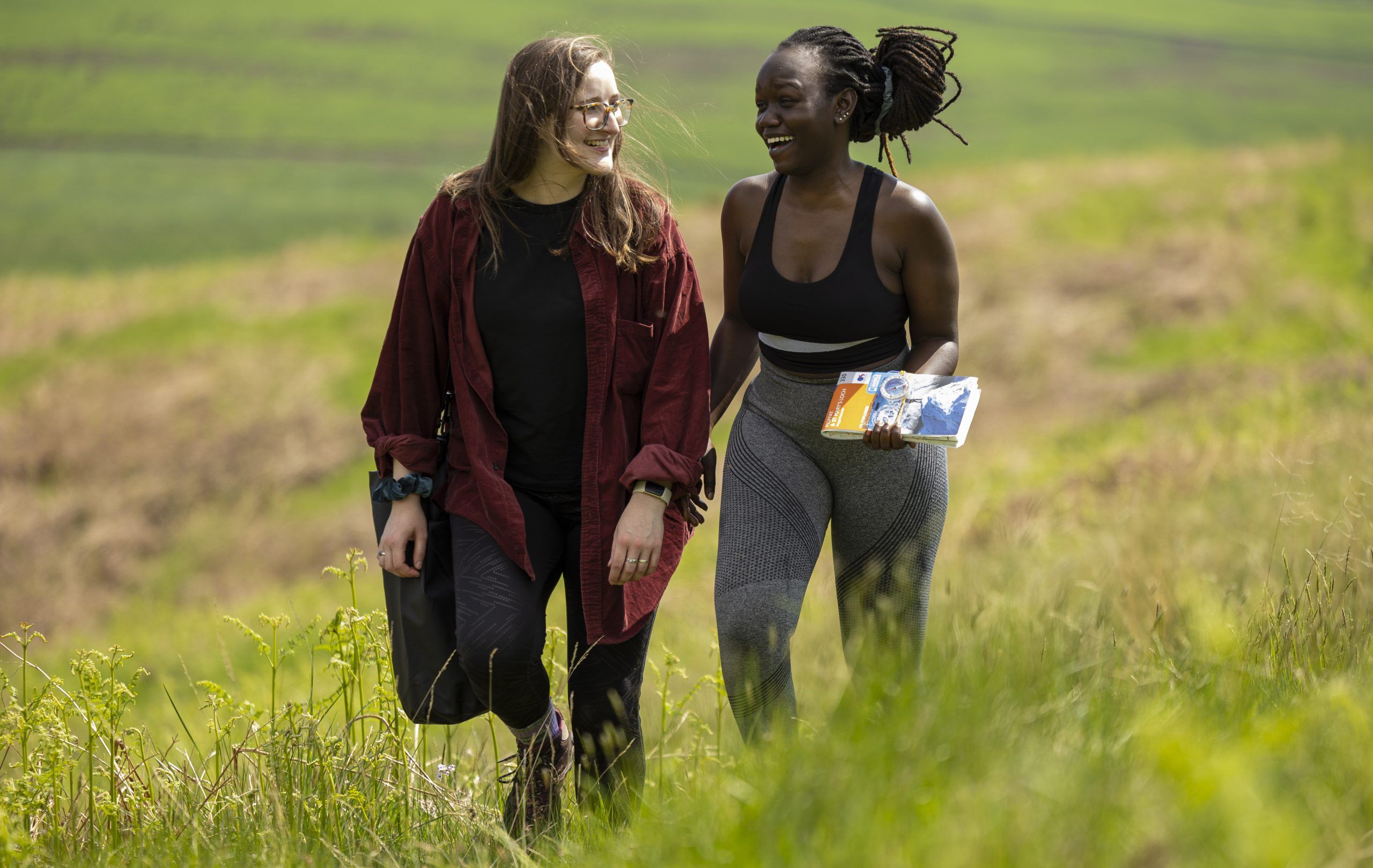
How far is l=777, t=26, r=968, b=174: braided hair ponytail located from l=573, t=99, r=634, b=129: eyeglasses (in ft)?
1.44

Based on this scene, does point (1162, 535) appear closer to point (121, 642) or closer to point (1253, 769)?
point (1253, 769)

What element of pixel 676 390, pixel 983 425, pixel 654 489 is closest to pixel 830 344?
pixel 676 390

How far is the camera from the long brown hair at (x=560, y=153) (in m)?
2.96

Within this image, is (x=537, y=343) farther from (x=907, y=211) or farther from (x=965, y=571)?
(x=965, y=571)

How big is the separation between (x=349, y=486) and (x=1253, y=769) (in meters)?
13.9

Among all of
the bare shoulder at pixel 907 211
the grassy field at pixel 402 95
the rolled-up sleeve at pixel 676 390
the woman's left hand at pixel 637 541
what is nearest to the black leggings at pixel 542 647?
the woman's left hand at pixel 637 541

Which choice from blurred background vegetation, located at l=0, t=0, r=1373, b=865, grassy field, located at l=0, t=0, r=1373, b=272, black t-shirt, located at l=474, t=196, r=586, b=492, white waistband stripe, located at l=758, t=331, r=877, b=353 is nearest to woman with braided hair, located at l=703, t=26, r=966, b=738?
white waistband stripe, located at l=758, t=331, r=877, b=353

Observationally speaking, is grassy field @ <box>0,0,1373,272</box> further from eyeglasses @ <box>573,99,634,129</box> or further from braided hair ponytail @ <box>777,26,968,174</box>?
eyeglasses @ <box>573,99,634,129</box>

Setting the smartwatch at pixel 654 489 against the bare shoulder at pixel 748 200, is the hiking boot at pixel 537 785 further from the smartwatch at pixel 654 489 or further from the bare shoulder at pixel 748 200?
the bare shoulder at pixel 748 200

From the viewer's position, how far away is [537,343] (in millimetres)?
2990

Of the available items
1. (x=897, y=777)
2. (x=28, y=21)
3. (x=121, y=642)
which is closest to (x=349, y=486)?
(x=121, y=642)

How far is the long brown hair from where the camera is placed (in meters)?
2.96

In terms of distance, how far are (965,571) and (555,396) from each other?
268 centimetres

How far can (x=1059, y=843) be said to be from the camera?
1642 millimetres
